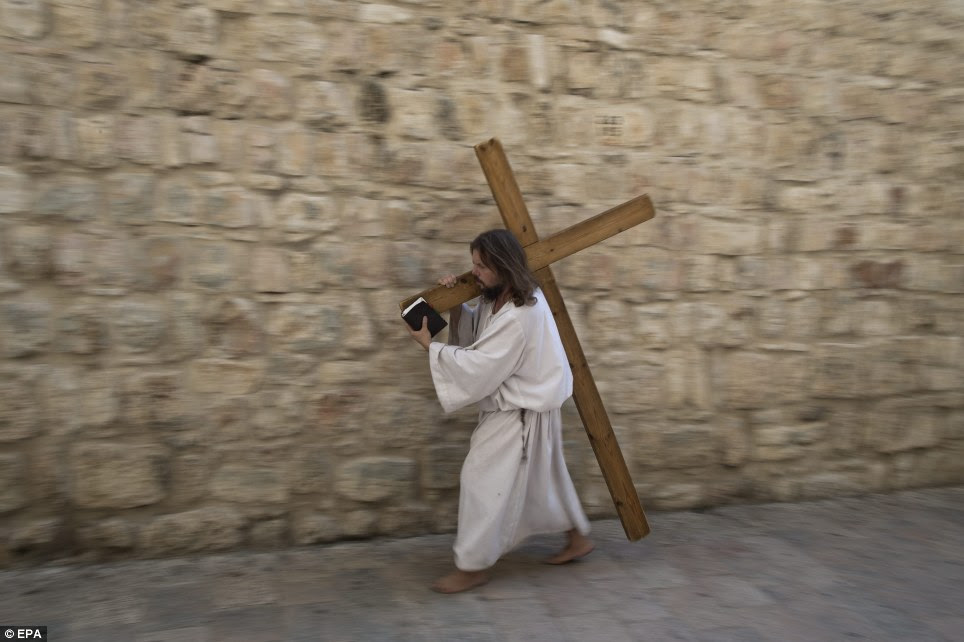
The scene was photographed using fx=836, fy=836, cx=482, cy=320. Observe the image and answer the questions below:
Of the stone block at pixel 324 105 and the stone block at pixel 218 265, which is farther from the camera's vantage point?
the stone block at pixel 324 105

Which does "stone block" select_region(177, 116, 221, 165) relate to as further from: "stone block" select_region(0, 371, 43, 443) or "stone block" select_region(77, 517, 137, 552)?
"stone block" select_region(77, 517, 137, 552)

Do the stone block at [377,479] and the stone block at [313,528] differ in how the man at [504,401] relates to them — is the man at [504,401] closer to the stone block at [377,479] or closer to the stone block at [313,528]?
the stone block at [377,479]

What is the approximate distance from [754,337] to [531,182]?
1442mm

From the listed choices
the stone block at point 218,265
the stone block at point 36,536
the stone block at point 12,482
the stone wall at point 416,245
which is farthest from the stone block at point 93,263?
the stone block at point 36,536

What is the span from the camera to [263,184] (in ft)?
11.7

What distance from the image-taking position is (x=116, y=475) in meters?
3.44

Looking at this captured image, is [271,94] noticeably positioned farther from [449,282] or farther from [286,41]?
[449,282]

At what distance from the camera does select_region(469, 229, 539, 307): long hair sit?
10.6 ft

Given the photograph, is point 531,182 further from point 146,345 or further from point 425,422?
point 146,345

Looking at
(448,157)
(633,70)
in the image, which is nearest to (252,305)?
(448,157)

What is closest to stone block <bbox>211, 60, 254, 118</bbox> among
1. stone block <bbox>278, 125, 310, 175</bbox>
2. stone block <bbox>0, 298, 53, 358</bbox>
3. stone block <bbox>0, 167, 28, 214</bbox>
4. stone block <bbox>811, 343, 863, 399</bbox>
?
stone block <bbox>278, 125, 310, 175</bbox>

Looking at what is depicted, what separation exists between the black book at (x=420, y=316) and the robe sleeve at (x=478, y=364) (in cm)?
7

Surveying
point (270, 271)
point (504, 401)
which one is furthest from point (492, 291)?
point (270, 271)

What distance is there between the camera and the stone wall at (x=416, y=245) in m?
3.36
